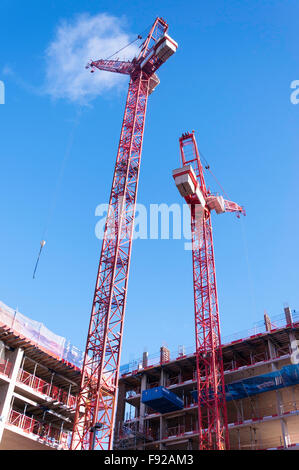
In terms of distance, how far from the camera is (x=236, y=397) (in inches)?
1991

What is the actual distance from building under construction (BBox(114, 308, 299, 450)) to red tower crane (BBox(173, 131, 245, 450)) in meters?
2.21

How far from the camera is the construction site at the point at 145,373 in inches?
1594

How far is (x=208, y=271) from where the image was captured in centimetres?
5597

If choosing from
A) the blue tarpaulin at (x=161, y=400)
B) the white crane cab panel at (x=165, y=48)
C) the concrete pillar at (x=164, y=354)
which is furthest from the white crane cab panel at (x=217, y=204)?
the blue tarpaulin at (x=161, y=400)

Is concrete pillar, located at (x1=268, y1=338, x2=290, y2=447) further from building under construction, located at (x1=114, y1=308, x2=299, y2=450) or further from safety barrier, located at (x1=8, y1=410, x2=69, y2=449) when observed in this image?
safety barrier, located at (x1=8, y1=410, x2=69, y2=449)

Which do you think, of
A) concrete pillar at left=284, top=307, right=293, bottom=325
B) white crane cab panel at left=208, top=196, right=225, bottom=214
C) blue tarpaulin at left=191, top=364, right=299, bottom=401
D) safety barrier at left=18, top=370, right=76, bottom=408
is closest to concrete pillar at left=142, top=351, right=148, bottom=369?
blue tarpaulin at left=191, top=364, right=299, bottom=401

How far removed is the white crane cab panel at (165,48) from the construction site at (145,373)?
0.11 m

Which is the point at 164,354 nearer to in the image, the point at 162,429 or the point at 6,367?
the point at 162,429

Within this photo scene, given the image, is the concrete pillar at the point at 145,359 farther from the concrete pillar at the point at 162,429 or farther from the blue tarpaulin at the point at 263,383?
the blue tarpaulin at the point at 263,383

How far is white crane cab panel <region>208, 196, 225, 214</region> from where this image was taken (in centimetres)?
5916

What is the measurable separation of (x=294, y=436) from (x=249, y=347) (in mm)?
9934

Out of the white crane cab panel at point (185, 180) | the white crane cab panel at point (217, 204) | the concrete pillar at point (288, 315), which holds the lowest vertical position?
the concrete pillar at point (288, 315)

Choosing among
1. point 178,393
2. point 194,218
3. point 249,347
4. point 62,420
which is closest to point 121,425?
point 178,393
